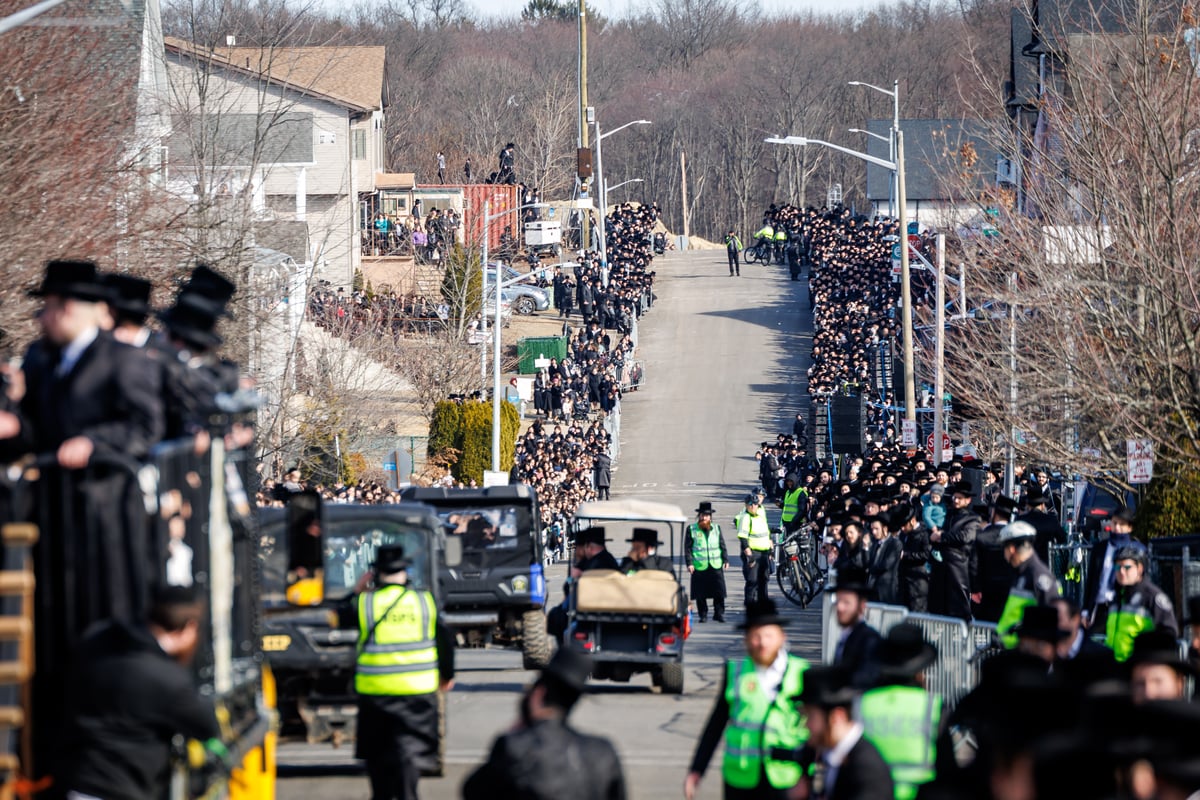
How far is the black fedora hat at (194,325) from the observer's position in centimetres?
834

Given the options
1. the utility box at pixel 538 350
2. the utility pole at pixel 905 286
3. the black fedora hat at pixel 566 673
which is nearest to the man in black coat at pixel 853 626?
the black fedora hat at pixel 566 673

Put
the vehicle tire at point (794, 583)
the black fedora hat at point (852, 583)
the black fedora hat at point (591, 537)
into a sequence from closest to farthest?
the black fedora hat at point (852, 583) → the black fedora hat at point (591, 537) → the vehicle tire at point (794, 583)

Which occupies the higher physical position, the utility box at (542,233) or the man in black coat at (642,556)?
the utility box at (542,233)

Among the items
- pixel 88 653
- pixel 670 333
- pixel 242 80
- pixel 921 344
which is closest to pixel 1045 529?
pixel 88 653

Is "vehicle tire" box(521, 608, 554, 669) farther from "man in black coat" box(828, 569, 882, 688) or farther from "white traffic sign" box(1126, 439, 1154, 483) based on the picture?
"man in black coat" box(828, 569, 882, 688)

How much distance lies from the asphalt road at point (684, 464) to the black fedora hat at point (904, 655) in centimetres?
504

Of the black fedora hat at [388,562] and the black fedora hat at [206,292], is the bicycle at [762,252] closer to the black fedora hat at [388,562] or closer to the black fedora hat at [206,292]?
the black fedora hat at [388,562]

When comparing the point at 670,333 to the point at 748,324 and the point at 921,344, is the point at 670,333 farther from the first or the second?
the point at 921,344

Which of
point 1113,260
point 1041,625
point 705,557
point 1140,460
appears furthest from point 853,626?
point 705,557

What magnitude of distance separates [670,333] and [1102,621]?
56.0 metres

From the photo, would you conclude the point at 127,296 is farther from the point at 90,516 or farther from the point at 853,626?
the point at 853,626

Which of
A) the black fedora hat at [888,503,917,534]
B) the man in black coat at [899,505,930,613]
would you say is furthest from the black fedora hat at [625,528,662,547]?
the black fedora hat at [888,503,917,534]

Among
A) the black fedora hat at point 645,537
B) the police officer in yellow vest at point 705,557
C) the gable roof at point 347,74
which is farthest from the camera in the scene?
the gable roof at point 347,74

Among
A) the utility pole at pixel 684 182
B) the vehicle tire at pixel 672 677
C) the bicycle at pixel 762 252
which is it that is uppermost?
the utility pole at pixel 684 182
